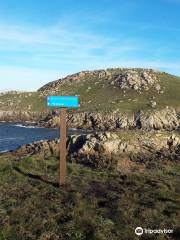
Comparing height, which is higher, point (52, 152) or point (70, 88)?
point (70, 88)

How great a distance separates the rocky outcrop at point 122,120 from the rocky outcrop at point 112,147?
8418 centimetres

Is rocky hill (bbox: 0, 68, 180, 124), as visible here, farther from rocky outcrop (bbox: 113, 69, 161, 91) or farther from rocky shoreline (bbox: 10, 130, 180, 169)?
rocky shoreline (bbox: 10, 130, 180, 169)

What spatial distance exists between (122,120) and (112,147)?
9549 centimetres

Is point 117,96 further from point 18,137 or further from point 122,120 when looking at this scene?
point 18,137

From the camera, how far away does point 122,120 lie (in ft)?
435

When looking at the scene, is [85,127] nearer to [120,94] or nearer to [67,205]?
[120,94]

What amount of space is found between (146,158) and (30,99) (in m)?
151

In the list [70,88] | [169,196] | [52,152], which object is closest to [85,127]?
[70,88]

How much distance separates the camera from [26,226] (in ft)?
56.2

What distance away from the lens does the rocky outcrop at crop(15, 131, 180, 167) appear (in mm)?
36312

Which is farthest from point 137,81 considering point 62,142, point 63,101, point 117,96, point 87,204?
point 87,204
